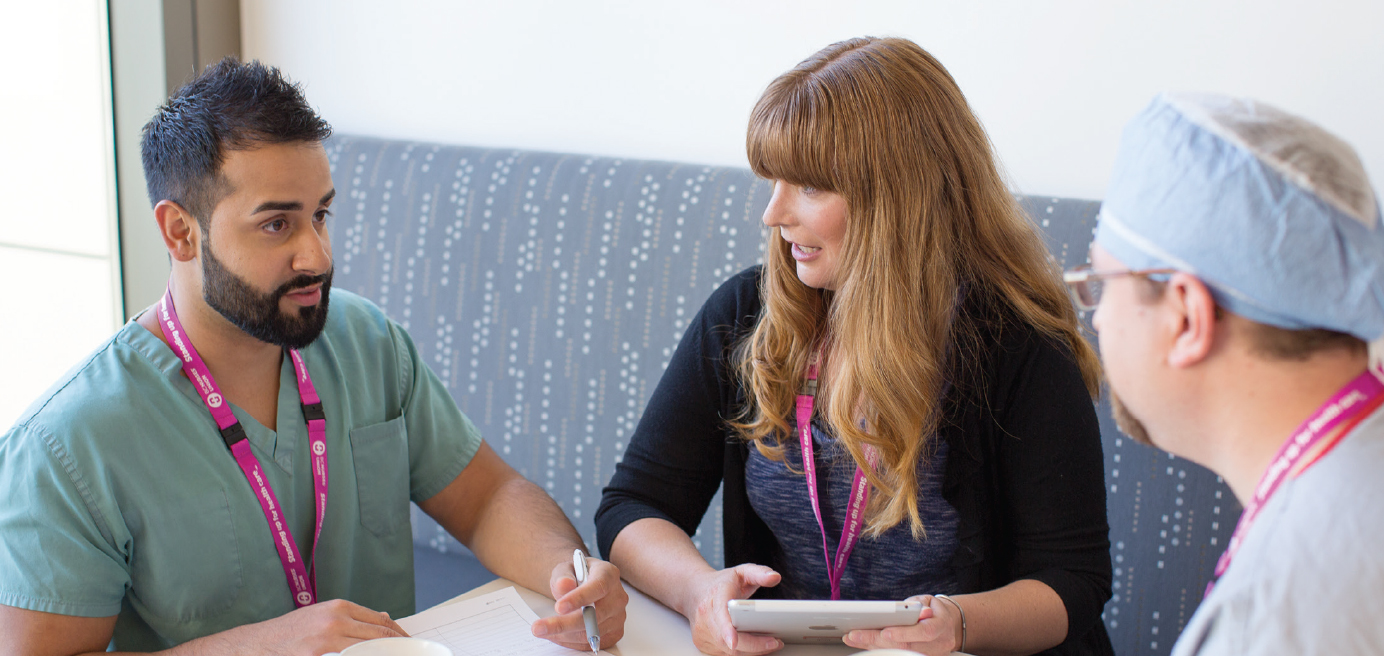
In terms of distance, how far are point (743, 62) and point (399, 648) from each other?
54.7 inches

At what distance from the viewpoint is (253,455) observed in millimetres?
1234

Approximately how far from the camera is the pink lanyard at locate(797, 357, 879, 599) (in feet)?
4.25

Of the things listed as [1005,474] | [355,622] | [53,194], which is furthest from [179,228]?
[53,194]

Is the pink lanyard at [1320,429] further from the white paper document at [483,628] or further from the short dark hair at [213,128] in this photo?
the short dark hair at [213,128]

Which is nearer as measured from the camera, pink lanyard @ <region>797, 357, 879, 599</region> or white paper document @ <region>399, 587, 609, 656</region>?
white paper document @ <region>399, 587, 609, 656</region>

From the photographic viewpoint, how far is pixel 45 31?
254 cm

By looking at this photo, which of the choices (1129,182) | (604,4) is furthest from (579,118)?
(1129,182)

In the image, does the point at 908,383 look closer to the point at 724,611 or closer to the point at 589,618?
the point at 724,611

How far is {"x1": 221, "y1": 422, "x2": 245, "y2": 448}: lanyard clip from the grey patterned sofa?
31.8 inches

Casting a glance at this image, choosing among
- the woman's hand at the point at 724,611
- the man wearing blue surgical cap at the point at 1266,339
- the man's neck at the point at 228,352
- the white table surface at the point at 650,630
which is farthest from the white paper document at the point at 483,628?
the man wearing blue surgical cap at the point at 1266,339

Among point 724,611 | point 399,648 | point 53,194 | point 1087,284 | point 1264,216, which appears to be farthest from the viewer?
point 53,194

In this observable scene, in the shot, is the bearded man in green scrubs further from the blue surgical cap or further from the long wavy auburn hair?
the blue surgical cap

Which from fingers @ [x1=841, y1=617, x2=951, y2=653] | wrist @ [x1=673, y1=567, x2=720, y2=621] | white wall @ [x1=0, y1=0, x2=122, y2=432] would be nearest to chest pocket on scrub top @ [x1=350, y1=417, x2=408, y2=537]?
wrist @ [x1=673, y1=567, x2=720, y2=621]

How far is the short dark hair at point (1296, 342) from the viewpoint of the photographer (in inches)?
27.9
